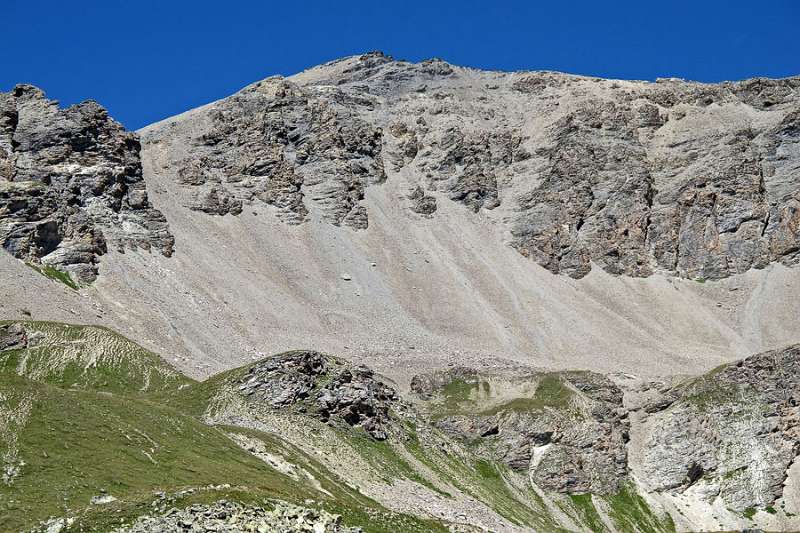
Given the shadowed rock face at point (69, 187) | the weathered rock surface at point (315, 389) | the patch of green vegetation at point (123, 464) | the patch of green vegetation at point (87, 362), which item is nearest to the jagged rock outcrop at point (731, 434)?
the weathered rock surface at point (315, 389)

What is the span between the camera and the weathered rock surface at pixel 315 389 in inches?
3031

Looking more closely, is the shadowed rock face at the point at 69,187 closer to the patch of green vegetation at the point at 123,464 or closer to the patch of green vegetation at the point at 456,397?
the patch of green vegetation at the point at 456,397

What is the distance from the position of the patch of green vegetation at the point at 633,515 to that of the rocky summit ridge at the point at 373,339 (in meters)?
0.38

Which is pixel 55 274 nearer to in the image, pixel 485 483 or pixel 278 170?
pixel 278 170

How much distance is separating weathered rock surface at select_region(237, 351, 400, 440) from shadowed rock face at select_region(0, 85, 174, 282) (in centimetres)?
6130

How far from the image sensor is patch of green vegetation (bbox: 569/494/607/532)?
9450cm

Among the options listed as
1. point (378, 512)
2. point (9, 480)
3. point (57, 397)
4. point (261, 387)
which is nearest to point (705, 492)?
point (261, 387)

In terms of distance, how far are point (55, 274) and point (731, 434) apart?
307ft

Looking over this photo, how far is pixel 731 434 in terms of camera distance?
110 metres

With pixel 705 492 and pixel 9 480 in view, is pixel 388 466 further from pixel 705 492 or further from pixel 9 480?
pixel 705 492

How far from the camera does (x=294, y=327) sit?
452ft

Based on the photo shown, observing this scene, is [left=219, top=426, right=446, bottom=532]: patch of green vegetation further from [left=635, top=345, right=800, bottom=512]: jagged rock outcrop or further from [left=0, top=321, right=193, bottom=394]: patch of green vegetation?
[left=635, top=345, right=800, bottom=512]: jagged rock outcrop

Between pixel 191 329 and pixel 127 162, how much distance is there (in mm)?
52321

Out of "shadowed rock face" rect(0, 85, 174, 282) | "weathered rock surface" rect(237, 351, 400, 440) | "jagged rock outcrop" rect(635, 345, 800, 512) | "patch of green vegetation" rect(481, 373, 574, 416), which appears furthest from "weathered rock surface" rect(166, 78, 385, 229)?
"weathered rock surface" rect(237, 351, 400, 440)
